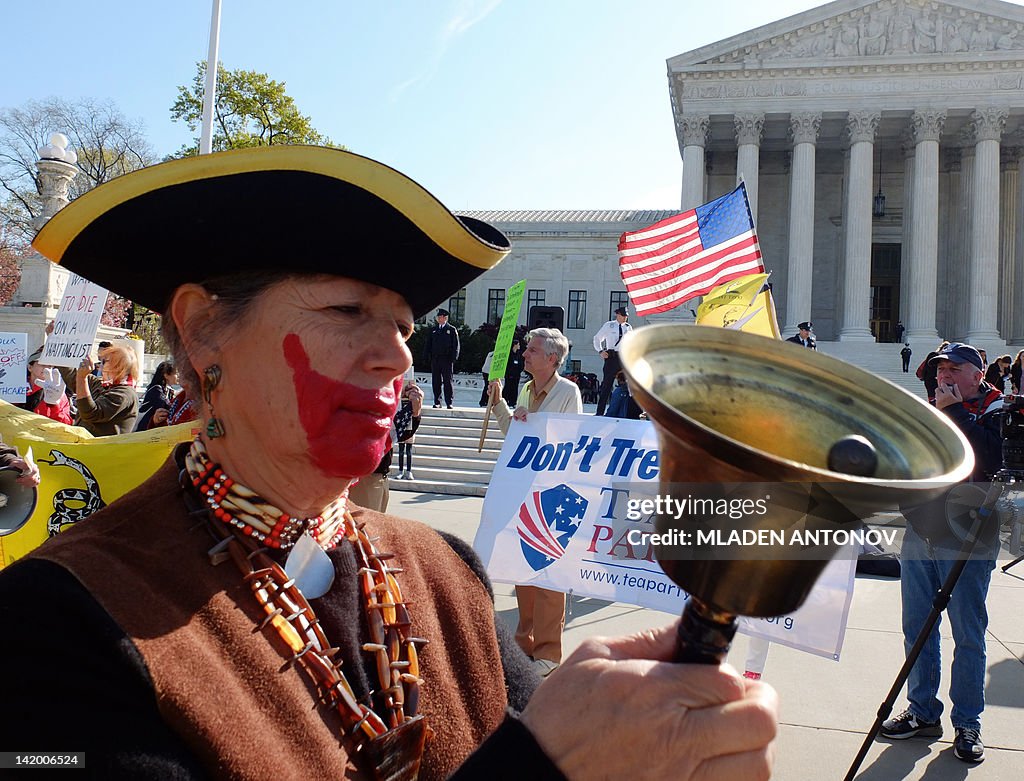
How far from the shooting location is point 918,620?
4.41 m

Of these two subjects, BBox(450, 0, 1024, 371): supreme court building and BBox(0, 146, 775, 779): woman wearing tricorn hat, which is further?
BBox(450, 0, 1024, 371): supreme court building

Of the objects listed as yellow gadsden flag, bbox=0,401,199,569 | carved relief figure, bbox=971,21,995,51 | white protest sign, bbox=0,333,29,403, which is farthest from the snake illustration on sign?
carved relief figure, bbox=971,21,995,51

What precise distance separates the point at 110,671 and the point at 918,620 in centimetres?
459

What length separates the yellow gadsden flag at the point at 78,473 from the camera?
156 inches

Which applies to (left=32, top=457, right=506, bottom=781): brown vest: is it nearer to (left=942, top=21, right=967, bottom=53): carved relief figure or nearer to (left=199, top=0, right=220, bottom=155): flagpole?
(left=199, top=0, right=220, bottom=155): flagpole

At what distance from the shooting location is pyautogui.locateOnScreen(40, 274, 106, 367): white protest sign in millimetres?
7102

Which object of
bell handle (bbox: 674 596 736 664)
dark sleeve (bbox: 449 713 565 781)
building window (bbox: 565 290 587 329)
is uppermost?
building window (bbox: 565 290 587 329)

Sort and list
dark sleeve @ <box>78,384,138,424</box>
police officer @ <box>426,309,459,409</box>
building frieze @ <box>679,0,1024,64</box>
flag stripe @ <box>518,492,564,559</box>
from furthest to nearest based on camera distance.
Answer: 1. building frieze @ <box>679,0,1024,64</box>
2. police officer @ <box>426,309,459,409</box>
3. dark sleeve @ <box>78,384,138,424</box>
4. flag stripe @ <box>518,492,564,559</box>

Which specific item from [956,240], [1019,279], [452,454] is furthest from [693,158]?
[452,454]

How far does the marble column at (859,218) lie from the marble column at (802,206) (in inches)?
66.2

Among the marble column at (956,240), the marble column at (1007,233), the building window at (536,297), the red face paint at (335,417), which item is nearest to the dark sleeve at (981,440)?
the red face paint at (335,417)

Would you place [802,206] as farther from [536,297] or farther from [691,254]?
[691,254]

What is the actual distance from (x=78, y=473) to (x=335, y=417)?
334 cm

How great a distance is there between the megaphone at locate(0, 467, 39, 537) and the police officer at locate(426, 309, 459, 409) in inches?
537
